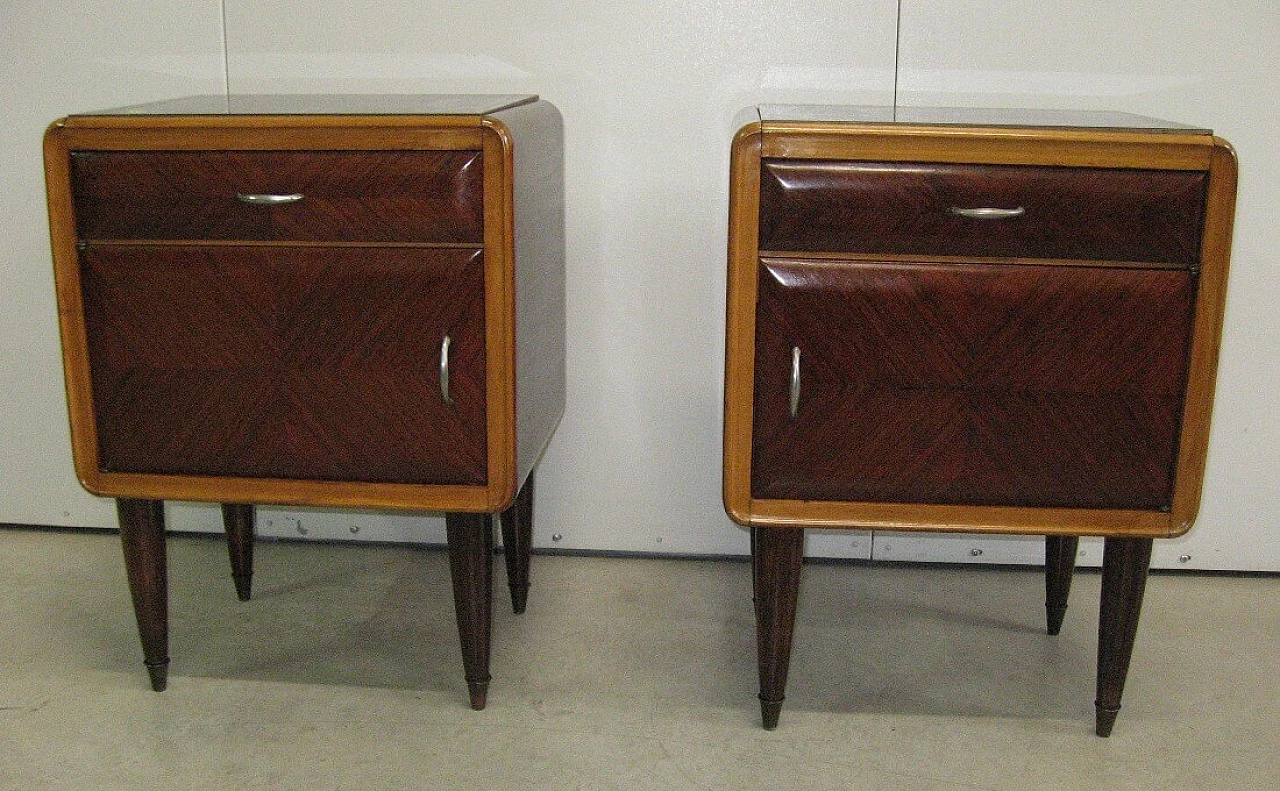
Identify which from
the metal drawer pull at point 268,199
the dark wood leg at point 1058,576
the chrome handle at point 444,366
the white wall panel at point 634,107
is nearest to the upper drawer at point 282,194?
the metal drawer pull at point 268,199

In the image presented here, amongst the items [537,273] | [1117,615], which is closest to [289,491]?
[537,273]

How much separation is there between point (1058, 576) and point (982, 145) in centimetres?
71

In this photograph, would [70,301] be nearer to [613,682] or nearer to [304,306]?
Answer: [304,306]

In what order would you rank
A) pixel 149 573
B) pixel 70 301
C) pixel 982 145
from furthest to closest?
pixel 149 573 < pixel 70 301 < pixel 982 145

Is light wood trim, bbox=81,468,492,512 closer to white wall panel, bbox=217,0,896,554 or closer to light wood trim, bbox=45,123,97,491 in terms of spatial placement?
light wood trim, bbox=45,123,97,491

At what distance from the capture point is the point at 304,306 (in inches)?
58.7

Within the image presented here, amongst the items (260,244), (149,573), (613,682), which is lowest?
(613,682)

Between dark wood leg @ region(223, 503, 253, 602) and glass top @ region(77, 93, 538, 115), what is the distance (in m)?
0.60

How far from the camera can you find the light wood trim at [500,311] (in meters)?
1.43

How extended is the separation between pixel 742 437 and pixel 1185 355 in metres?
0.49

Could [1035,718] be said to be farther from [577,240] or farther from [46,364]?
[46,364]

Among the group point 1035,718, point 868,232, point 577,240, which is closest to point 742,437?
point 868,232

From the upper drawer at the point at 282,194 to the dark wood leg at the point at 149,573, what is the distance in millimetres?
348

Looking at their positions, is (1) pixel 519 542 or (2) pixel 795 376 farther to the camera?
(1) pixel 519 542
